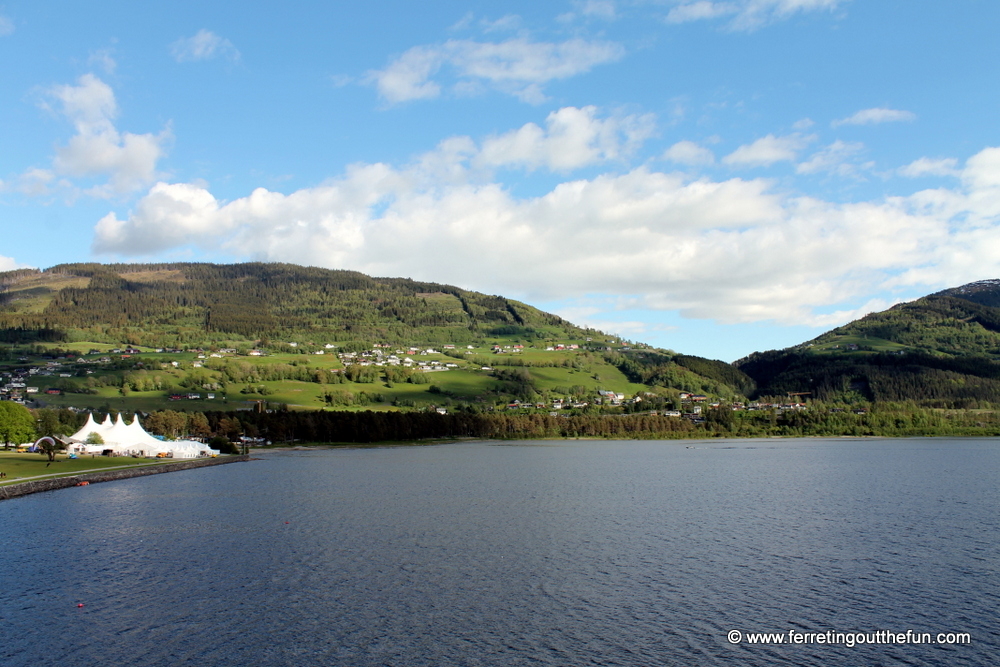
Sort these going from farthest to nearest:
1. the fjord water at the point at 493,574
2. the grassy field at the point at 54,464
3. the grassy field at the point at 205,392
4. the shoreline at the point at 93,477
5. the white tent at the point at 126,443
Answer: the grassy field at the point at 205,392 < the white tent at the point at 126,443 < the grassy field at the point at 54,464 < the shoreline at the point at 93,477 < the fjord water at the point at 493,574

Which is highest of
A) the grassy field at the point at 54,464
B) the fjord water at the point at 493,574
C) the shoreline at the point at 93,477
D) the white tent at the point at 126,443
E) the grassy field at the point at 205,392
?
the grassy field at the point at 205,392

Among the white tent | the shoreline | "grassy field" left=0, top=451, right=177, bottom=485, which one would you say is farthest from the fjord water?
the white tent

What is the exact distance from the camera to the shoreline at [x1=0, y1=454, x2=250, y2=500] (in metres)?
56.7

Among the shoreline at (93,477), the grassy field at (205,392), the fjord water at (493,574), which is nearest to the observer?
the fjord water at (493,574)

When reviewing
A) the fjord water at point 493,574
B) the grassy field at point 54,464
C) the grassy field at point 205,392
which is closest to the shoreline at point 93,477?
the grassy field at point 54,464

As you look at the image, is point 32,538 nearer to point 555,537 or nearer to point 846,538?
point 555,537

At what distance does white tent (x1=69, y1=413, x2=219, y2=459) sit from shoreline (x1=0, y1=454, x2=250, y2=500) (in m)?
5.64

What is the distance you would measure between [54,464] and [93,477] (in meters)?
10.9

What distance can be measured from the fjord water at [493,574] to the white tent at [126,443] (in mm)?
40151

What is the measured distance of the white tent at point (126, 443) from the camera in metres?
95.8

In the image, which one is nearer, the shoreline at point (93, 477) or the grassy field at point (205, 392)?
the shoreline at point (93, 477)

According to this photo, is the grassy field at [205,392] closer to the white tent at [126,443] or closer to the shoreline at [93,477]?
the white tent at [126,443]

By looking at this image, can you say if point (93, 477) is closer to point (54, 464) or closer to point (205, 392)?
point (54, 464)

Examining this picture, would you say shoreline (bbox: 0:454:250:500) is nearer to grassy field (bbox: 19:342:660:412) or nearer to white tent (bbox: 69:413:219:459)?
white tent (bbox: 69:413:219:459)
